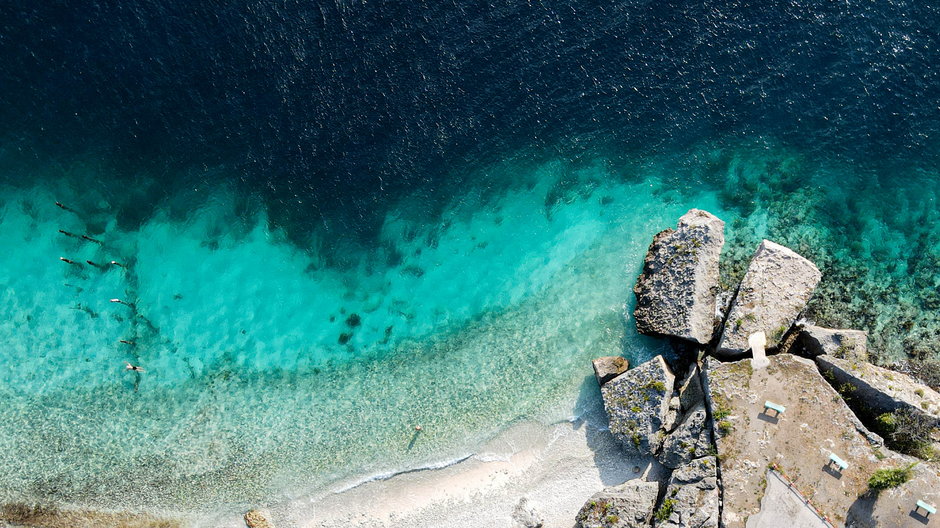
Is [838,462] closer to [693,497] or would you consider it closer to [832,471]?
[832,471]

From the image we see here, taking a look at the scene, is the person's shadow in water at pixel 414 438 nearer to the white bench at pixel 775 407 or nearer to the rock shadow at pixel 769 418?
the rock shadow at pixel 769 418

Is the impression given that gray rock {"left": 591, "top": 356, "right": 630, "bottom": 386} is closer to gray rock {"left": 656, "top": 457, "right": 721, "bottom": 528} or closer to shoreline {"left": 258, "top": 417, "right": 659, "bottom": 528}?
shoreline {"left": 258, "top": 417, "right": 659, "bottom": 528}

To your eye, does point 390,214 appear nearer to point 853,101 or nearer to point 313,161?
point 313,161

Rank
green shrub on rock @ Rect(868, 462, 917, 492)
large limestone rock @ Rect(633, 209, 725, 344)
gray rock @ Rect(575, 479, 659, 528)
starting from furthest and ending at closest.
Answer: large limestone rock @ Rect(633, 209, 725, 344) → gray rock @ Rect(575, 479, 659, 528) → green shrub on rock @ Rect(868, 462, 917, 492)

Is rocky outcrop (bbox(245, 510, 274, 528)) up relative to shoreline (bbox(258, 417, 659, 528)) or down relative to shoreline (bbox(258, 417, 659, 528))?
up

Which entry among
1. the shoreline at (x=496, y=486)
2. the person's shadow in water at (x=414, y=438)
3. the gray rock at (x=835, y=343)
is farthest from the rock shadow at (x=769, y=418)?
the person's shadow in water at (x=414, y=438)

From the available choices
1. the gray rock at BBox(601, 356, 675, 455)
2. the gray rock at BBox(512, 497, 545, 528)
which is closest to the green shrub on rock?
the gray rock at BBox(601, 356, 675, 455)
